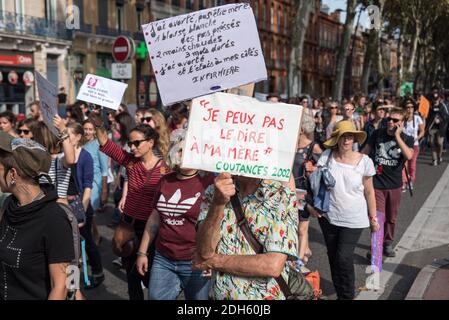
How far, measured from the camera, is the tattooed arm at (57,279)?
2.47 metres

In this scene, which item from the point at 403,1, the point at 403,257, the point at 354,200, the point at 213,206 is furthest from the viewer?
the point at 403,1

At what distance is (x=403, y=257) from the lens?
232 inches

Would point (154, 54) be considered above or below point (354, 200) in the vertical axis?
above

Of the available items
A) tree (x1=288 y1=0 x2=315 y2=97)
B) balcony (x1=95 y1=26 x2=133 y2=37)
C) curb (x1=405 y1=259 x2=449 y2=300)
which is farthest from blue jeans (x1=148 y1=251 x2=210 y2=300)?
balcony (x1=95 y1=26 x2=133 y2=37)

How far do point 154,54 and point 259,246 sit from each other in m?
1.28

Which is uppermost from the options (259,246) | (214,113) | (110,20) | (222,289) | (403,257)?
(110,20)

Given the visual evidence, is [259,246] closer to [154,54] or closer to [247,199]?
[247,199]

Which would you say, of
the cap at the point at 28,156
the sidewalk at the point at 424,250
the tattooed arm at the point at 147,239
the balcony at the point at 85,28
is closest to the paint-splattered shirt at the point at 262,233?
the cap at the point at 28,156

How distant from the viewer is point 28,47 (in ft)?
83.0

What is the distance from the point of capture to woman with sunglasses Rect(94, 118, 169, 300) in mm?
4023

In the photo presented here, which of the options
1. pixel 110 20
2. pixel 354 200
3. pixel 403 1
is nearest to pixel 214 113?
pixel 354 200

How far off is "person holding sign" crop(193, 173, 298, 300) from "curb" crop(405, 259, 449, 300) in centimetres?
250

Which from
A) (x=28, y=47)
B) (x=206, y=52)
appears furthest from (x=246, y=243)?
(x=28, y=47)

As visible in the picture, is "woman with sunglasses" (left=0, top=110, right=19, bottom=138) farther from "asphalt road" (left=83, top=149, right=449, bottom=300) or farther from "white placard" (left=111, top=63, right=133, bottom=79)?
"white placard" (left=111, top=63, right=133, bottom=79)
